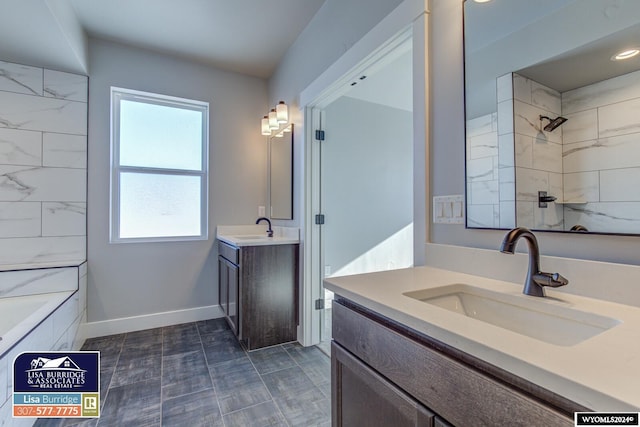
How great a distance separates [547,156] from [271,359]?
2071 mm

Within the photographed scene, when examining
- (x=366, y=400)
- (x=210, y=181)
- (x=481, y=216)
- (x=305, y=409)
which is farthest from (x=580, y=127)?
(x=210, y=181)

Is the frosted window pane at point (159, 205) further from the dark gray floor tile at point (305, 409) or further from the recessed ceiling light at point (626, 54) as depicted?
the recessed ceiling light at point (626, 54)

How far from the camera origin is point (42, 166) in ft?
7.68

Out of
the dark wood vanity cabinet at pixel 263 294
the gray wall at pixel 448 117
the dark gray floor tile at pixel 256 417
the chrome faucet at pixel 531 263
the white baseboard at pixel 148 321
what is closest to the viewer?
the chrome faucet at pixel 531 263

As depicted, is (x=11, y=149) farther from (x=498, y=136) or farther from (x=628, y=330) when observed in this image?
(x=628, y=330)

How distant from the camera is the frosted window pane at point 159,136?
2.70m

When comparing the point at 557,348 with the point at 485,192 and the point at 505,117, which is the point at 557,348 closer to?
the point at 485,192

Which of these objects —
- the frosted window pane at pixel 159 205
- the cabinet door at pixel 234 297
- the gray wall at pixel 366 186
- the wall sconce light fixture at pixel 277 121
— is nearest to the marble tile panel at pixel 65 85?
the frosted window pane at pixel 159 205

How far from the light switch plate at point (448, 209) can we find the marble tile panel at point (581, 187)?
13.2 inches

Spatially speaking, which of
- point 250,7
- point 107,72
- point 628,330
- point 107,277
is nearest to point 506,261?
point 628,330

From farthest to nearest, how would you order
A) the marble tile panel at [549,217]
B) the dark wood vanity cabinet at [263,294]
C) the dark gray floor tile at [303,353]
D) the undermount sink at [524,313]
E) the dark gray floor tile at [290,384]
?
the dark wood vanity cabinet at [263,294] < the dark gray floor tile at [303,353] < the dark gray floor tile at [290,384] < the marble tile panel at [549,217] < the undermount sink at [524,313]

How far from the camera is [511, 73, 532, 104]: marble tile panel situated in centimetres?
99

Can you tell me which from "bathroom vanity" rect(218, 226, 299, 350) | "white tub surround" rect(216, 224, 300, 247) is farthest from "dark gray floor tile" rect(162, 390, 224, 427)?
"white tub surround" rect(216, 224, 300, 247)

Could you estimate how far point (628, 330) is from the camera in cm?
57
